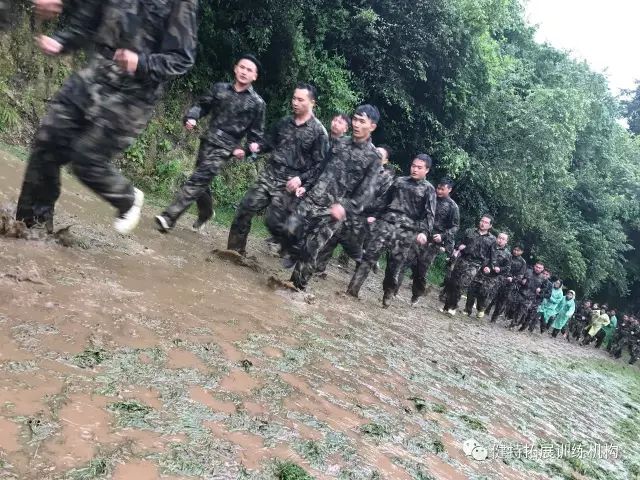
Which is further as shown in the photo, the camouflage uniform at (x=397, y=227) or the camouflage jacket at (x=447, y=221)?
the camouflage jacket at (x=447, y=221)

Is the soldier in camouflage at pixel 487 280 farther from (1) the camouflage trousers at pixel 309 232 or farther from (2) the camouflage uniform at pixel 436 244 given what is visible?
(1) the camouflage trousers at pixel 309 232

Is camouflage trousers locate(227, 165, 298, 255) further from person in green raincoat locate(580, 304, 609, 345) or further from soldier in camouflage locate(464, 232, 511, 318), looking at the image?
person in green raincoat locate(580, 304, 609, 345)

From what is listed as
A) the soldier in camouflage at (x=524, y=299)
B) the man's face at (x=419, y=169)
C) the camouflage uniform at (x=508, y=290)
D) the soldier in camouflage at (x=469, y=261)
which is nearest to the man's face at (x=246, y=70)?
the man's face at (x=419, y=169)

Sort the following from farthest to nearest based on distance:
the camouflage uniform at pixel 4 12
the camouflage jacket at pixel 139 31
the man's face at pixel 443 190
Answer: the man's face at pixel 443 190 < the camouflage jacket at pixel 139 31 < the camouflage uniform at pixel 4 12

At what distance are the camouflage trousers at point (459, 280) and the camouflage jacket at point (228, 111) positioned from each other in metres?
5.78

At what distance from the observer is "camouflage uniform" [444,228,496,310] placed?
10.5m

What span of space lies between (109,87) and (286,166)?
9.80 feet

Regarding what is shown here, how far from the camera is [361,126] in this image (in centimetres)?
590

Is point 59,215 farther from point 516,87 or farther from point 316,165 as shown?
point 516,87

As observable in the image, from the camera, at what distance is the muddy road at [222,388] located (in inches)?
74.4

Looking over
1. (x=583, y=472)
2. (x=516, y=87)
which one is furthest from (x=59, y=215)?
(x=516, y=87)

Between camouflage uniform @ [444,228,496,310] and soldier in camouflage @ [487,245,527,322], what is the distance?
2.42 m

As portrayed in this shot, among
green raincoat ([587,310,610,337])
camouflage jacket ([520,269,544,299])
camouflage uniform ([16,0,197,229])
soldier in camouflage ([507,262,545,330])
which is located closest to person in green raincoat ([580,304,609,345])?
green raincoat ([587,310,610,337])

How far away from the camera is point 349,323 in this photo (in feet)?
16.7
